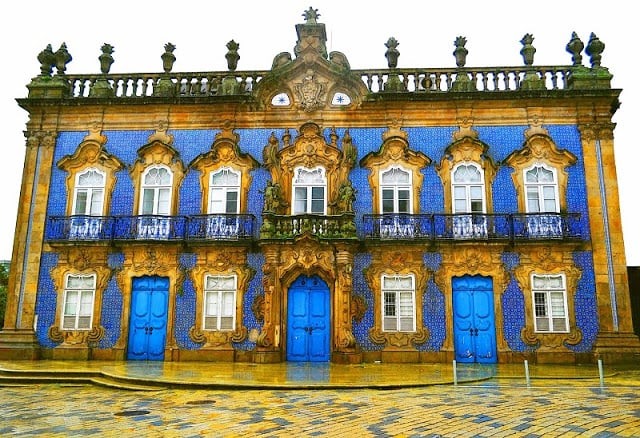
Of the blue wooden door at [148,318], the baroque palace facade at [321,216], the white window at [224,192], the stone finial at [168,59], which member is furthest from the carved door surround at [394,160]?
the stone finial at [168,59]

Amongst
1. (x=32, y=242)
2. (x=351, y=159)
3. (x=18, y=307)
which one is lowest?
(x=18, y=307)

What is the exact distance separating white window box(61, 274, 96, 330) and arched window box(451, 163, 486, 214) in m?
11.5

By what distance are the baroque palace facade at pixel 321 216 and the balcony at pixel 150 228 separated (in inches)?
2.7

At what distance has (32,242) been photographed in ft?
57.2

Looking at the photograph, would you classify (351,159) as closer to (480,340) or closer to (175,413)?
(480,340)

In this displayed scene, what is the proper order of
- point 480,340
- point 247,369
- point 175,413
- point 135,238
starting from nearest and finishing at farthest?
1. point 175,413
2. point 247,369
3. point 480,340
4. point 135,238

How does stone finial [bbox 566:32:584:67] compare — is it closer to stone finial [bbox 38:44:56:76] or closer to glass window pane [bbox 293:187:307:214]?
glass window pane [bbox 293:187:307:214]

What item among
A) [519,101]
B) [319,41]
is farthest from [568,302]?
[319,41]

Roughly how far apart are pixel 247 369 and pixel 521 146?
421 inches

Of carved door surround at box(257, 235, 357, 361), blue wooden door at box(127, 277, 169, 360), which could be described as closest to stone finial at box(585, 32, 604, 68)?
carved door surround at box(257, 235, 357, 361)

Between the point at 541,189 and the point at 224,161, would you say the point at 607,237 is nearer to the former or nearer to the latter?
the point at 541,189

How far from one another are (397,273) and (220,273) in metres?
5.37

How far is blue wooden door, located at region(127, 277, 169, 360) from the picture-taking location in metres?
16.6

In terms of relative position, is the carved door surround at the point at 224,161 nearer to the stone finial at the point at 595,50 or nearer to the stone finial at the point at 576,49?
the stone finial at the point at 576,49
